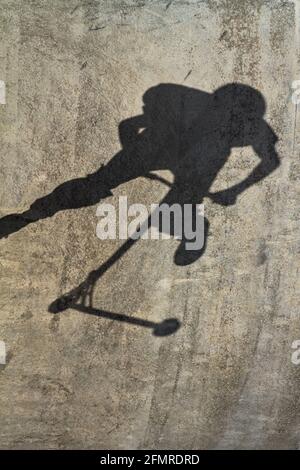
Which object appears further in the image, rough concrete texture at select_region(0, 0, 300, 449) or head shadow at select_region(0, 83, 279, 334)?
head shadow at select_region(0, 83, 279, 334)

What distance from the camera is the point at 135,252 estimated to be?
578 cm

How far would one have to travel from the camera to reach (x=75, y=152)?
5.53 meters

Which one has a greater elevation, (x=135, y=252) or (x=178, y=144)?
(x=178, y=144)

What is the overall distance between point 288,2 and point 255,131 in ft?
5.26

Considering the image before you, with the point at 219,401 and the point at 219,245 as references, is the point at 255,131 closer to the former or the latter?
the point at 219,245

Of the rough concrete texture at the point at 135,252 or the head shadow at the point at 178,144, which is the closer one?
the rough concrete texture at the point at 135,252

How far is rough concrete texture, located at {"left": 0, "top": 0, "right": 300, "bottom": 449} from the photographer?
5469 mm

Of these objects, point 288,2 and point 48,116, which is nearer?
point 48,116

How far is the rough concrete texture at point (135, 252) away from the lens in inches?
215
